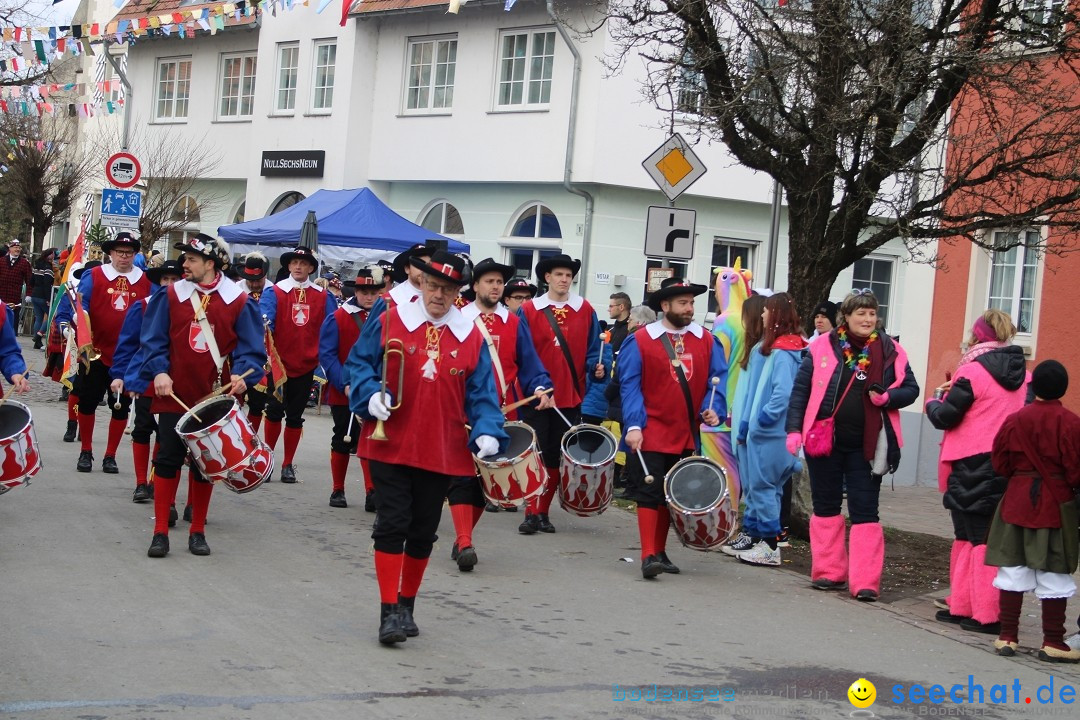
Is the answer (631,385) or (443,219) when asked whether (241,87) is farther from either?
(631,385)

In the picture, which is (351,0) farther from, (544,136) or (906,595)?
(906,595)

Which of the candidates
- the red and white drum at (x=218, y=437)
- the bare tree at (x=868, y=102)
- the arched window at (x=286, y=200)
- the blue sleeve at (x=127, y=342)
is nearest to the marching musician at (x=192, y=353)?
the red and white drum at (x=218, y=437)

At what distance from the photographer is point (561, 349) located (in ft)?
34.9

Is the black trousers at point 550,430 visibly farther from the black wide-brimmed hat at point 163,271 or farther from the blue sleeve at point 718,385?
the black wide-brimmed hat at point 163,271

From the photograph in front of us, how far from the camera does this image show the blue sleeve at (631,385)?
888cm

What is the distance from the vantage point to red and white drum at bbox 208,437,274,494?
806 centimetres

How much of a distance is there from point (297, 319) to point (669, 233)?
3.84m

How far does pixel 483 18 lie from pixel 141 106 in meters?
13.2

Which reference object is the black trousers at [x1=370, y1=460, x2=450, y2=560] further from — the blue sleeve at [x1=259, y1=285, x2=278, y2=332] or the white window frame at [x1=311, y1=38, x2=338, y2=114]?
the white window frame at [x1=311, y1=38, x2=338, y2=114]

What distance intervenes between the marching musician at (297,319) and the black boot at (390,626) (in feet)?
18.2

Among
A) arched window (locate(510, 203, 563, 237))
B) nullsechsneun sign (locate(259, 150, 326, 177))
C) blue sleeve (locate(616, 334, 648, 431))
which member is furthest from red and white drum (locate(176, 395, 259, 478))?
nullsechsneun sign (locate(259, 150, 326, 177))

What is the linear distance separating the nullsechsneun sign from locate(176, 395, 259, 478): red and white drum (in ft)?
72.7

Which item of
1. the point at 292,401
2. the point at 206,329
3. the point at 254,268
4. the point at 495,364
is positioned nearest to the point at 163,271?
the point at 292,401

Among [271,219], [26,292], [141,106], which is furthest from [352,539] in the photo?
[141,106]
